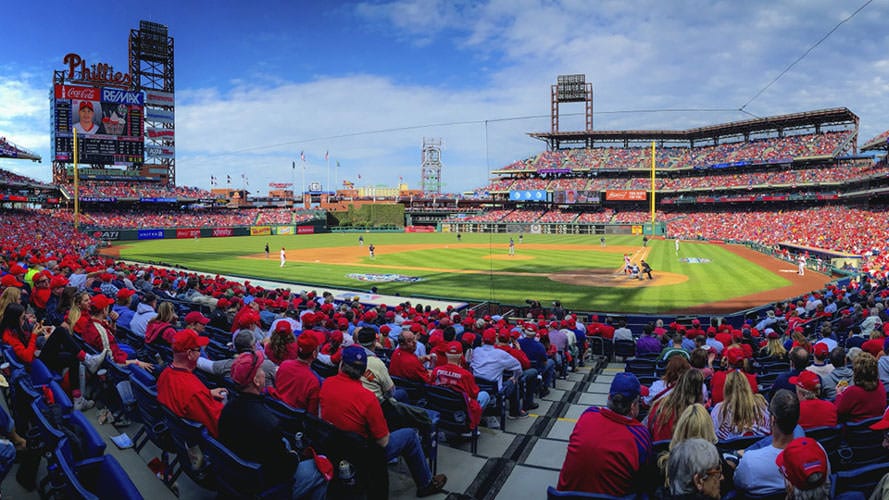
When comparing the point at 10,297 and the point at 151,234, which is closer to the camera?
the point at 10,297

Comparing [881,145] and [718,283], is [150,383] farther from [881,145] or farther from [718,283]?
[881,145]

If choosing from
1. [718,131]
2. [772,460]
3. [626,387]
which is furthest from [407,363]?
[718,131]

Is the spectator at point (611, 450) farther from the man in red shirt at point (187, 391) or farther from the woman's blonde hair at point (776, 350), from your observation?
the woman's blonde hair at point (776, 350)

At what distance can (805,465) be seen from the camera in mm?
3143

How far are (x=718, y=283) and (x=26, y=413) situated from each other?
3124 cm

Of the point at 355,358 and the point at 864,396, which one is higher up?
the point at 355,358

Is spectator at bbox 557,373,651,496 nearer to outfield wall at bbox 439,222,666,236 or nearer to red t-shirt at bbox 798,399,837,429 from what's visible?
red t-shirt at bbox 798,399,837,429

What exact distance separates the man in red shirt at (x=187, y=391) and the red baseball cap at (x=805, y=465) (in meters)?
4.14

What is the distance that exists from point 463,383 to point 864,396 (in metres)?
4.05

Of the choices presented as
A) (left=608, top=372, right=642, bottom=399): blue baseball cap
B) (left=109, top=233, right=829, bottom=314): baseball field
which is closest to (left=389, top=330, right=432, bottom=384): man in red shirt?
(left=608, top=372, right=642, bottom=399): blue baseball cap

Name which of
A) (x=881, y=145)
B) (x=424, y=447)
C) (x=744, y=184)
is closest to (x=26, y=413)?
(x=424, y=447)

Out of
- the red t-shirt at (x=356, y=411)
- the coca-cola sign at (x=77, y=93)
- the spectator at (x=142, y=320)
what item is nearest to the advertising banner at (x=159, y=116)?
the coca-cola sign at (x=77, y=93)

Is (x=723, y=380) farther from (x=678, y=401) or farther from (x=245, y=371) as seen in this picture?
(x=245, y=371)

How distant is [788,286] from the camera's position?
28.6 metres
